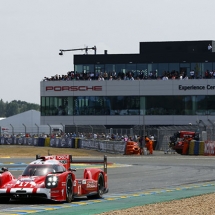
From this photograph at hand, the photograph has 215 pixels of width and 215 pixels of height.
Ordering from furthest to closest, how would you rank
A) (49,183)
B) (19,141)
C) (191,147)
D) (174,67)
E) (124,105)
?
(124,105), (174,67), (19,141), (191,147), (49,183)

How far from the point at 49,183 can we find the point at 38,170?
101 centimetres

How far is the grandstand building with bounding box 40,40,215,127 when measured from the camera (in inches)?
3007

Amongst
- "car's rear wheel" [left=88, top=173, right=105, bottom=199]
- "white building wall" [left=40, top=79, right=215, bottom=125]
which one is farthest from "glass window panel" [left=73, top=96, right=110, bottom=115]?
"car's rear wheel" [left=88, top=173, right=105, bottom=199]

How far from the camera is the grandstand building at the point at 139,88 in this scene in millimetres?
76375

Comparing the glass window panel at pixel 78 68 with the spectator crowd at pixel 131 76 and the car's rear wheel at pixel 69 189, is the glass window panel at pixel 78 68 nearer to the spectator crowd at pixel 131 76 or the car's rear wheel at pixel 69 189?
the spectator crowd at pixel 131 76

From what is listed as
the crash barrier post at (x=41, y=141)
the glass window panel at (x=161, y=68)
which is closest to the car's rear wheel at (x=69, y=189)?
the crash barrier post at (x=41, y=141)

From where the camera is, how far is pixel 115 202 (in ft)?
59.2

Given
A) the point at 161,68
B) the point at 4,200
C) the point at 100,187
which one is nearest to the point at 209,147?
the point at 161,68

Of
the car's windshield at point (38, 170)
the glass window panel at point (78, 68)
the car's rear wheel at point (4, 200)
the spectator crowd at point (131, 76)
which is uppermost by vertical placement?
the glass window panel at point (78, 68)

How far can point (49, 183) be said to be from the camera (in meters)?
17.2

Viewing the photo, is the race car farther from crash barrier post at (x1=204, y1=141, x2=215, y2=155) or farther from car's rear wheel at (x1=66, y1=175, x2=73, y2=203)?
crash barrier post at (x1=204, y1=141, x2=215, y2=155)

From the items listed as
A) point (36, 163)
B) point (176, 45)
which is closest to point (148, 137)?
point (176, 45)

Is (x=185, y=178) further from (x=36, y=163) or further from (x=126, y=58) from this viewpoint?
(x=126, y=58)

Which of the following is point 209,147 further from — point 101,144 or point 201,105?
point 201,105
